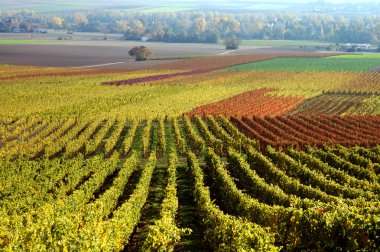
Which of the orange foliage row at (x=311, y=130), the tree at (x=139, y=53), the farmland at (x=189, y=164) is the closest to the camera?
the farmland at (x=189, y=164)

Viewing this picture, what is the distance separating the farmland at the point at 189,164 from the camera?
18.1 m

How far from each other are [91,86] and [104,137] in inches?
1375

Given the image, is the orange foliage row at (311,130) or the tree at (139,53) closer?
the orange foliage row at (311,130)

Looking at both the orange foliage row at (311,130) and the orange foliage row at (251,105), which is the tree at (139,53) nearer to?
the orange foliage row at (251,105)

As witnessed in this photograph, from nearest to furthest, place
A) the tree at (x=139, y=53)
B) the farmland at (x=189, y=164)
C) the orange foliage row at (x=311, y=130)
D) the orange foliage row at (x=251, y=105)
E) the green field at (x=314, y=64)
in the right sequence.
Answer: the farmland at (x=189, y=164) → the orange foliage row at (x=311, y=130) → the orange foliage row at (x=251, y=105) → the green field at (x=314, y=64) → the tree at (x=139, y=53)

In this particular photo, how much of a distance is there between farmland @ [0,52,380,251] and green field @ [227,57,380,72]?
20090 millimetres

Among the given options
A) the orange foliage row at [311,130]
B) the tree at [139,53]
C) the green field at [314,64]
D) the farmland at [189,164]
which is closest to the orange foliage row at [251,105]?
the farmland at [189,164]

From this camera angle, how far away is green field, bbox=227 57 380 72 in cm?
10794

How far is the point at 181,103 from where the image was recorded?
62.1 metres

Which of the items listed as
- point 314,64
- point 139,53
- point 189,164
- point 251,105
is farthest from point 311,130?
point 139,53

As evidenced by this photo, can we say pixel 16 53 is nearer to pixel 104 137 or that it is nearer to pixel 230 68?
pixel 230 68

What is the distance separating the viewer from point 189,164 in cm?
3544

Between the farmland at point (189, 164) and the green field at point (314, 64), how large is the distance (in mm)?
20090

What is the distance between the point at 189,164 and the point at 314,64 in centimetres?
8664
